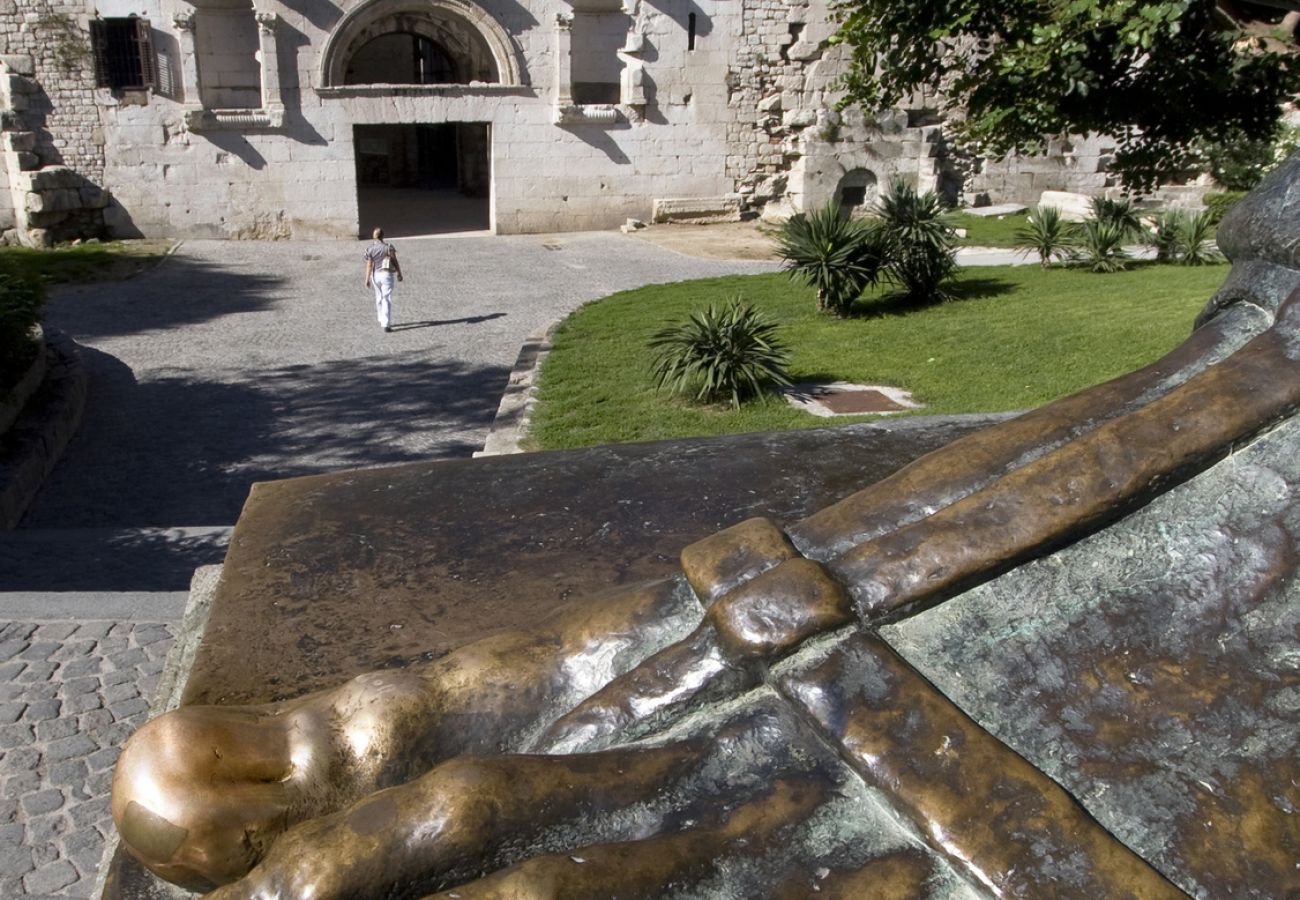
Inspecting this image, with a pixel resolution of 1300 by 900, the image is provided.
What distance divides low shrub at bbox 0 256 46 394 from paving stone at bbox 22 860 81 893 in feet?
19.6

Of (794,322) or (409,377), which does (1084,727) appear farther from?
(794,322)

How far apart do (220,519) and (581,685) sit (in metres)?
6.22

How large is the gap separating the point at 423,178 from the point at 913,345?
19528 mm

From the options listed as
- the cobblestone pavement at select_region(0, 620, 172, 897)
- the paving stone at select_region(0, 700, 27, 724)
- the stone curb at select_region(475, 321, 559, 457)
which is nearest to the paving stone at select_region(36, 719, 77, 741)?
the cobblestone pavement at select_region(0, 620, 172, 897)

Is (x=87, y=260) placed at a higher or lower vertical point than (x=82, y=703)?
higher

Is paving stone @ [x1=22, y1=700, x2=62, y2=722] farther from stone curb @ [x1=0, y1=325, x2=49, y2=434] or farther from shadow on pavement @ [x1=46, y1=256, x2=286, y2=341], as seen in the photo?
shadow on pavement @ [x1=46, y1=256, x2=286, y2=341]

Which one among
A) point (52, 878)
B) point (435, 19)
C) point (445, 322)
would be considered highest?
point (435, 19)

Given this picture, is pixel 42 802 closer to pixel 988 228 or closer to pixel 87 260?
pixel 87 260

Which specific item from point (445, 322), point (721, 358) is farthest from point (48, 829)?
point (445, 322)

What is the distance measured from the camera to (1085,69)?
7.23 metres

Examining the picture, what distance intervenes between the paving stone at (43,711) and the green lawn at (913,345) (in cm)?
372

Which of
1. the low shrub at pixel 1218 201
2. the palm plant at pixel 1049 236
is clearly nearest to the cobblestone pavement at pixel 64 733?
the palm plant at pixel 1049 236

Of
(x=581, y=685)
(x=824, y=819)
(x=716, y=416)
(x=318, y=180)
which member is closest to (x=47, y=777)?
(x=581, y=685)

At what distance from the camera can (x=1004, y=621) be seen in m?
1.66
